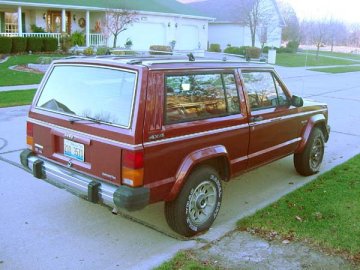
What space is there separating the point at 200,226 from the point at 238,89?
158 centimetres

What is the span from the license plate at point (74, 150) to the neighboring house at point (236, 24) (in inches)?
1531

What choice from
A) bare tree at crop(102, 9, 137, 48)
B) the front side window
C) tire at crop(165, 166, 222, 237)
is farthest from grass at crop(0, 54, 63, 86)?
tire at crop(165, 166, 222, 237)

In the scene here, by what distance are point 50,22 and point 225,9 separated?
22802 millimetres

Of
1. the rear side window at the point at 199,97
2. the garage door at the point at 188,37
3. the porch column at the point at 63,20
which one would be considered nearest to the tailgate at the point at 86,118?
the rear side window at the point at 199,97

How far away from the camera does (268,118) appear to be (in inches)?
212

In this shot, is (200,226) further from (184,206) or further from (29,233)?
(29,233)

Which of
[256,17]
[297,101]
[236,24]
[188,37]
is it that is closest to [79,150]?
[297,101]

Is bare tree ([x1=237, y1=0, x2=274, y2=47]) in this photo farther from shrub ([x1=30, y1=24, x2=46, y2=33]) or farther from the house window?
the house window

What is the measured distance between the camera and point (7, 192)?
214 inches

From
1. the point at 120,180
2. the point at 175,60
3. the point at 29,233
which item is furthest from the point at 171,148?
the point at 29,233

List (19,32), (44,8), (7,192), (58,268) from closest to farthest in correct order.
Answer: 1. (58,268)
2. (7,192)
3. (19,32)
4. (44,8)

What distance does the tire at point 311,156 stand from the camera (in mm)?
6371

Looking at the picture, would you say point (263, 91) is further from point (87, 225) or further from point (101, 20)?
point (101, 20)

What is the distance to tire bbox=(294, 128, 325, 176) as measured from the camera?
6.37m
